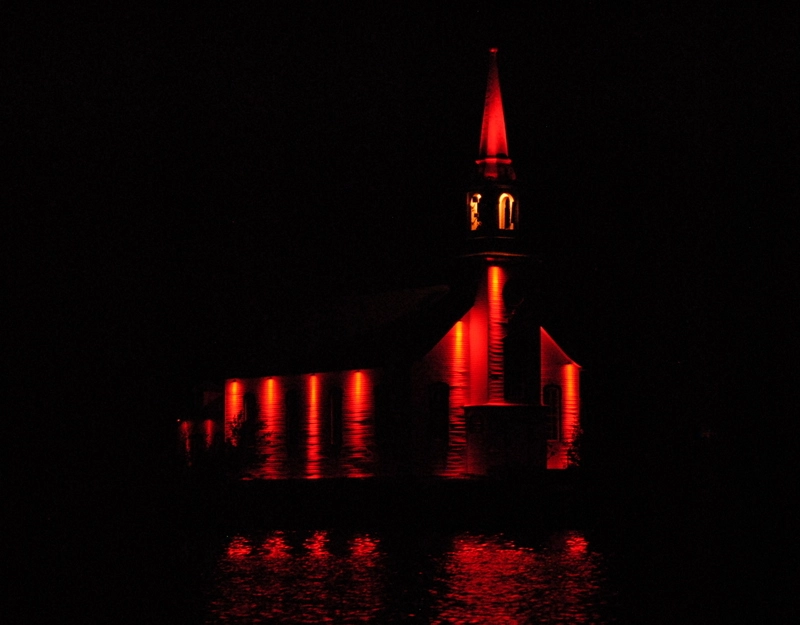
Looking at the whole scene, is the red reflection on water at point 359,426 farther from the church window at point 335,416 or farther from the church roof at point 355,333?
the church window at point 335,416

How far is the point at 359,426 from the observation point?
5403 cm

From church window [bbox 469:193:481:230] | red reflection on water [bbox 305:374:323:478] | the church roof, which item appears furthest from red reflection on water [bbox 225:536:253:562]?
church window [bbox 469:193:481:230]

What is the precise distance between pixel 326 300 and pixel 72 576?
1576 inches

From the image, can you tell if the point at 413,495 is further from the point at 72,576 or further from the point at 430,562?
the point at 72,576

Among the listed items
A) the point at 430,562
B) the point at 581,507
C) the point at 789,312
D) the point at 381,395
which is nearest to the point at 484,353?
the point at 381,395

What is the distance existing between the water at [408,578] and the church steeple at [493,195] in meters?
18.9

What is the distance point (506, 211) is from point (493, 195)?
2.35ft

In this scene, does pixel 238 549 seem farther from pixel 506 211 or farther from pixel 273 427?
pixel 273 427

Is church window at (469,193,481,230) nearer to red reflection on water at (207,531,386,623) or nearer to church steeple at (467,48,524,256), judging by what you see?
church steeple at (467,48,524,256)

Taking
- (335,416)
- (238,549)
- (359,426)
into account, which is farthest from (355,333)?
(238,549)

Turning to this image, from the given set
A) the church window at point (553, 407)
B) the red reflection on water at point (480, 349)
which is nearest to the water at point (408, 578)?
the red reflection on water at point (480, 349)

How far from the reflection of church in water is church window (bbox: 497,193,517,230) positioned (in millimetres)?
34

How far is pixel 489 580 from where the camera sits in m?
28.3

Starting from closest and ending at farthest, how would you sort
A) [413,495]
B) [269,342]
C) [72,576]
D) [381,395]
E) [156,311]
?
1. [72,576]
2. [156,311]
3. [413,495]
4. [381,395]
5. [269,342]
